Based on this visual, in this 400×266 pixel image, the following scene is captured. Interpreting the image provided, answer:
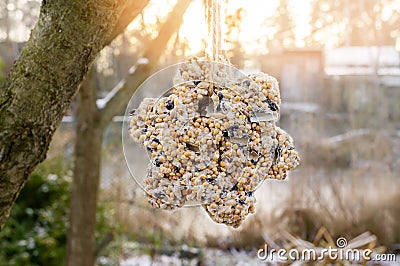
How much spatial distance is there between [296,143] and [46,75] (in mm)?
3364

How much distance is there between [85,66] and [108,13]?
0.39ft

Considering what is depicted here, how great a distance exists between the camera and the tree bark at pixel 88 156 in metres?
A: 2.28

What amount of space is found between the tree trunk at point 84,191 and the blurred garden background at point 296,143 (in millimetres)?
775

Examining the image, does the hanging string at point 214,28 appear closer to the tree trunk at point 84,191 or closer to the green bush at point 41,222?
the tree trunk at point 84,191

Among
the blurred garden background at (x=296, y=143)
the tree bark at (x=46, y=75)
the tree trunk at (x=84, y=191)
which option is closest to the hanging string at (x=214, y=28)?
the tree bark at (x=46, y=75)

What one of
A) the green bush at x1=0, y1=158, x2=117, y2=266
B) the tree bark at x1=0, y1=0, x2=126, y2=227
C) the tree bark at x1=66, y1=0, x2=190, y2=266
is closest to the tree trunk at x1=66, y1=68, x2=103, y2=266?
the tree bark at x1=66, y1=0, x2=190, y2=266

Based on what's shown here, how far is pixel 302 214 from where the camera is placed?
3.85 meters

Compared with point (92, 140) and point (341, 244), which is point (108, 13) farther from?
point (341, 244)

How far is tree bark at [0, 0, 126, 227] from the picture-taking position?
1013 mm

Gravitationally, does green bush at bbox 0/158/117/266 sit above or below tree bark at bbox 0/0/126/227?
below

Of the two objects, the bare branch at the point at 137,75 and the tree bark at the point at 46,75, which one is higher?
the bare branch at the point at 137,75

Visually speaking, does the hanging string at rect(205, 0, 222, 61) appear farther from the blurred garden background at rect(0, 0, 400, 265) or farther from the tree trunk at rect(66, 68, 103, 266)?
the blurred garden background at rect(0, 0, 400, 265)

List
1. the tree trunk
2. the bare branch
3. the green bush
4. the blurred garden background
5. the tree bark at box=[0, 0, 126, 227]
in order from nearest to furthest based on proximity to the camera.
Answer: the tree bark at box=[0, 0, 126, 227]
the bare branch
the tree trunk
the green bush
the blurred garden background

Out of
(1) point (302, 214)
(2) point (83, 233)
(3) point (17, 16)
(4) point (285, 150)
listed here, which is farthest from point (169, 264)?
(4) point (285, 150)
